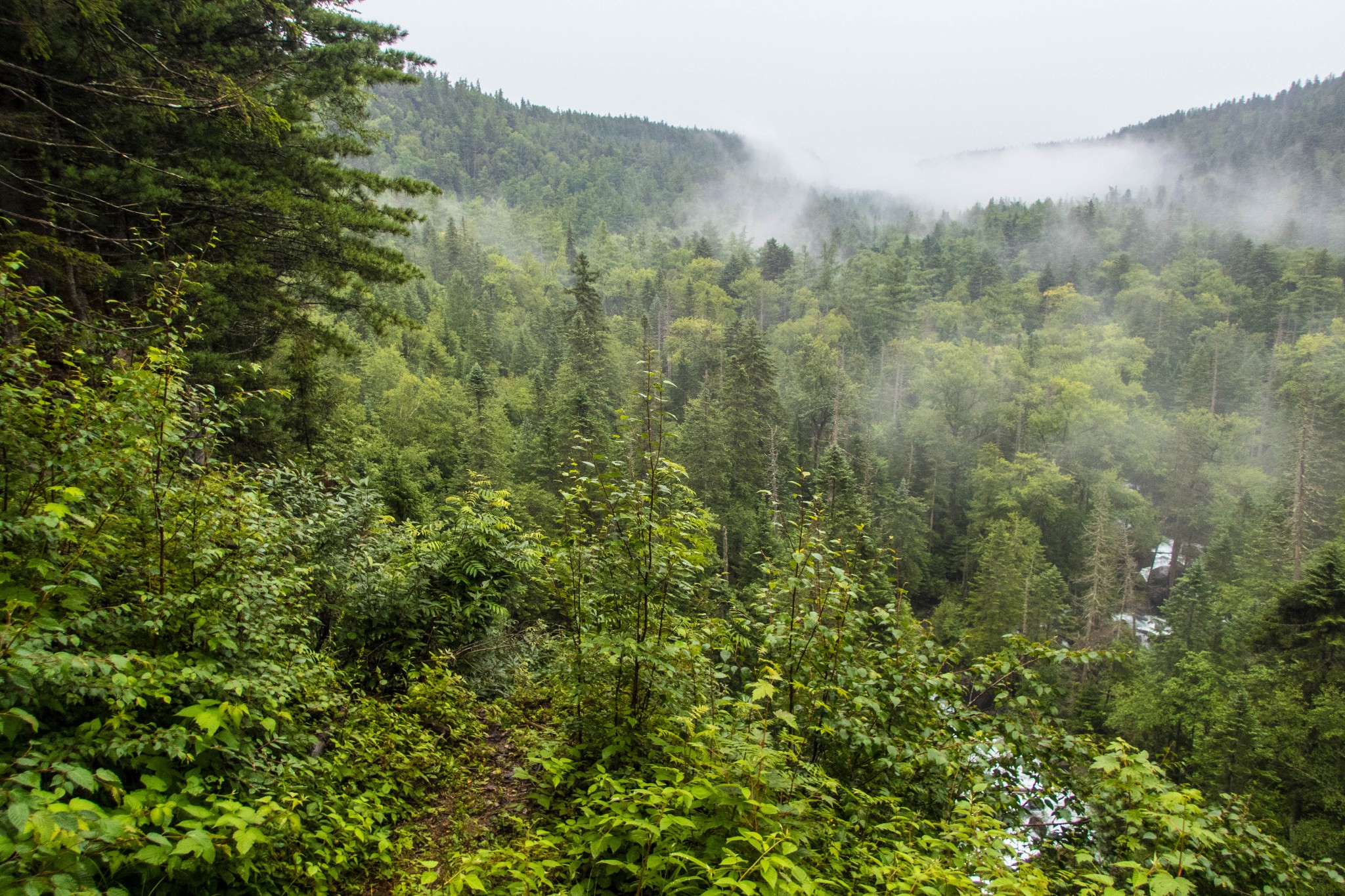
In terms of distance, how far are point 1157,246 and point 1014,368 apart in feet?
219

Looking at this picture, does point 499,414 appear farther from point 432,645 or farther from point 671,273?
point 671,273

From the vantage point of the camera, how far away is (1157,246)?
9812 centimetres

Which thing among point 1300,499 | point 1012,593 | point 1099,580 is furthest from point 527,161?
point 1300,499

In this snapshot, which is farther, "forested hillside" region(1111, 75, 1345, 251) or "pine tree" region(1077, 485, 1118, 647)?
"forested hillside" region(1111, 75, 1345, 251)

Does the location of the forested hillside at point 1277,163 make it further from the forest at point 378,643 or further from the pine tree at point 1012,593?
the forest at point 378,643

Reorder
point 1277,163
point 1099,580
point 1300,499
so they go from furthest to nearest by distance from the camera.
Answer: point 1277,163 → point 1099,580 → point 1300,499

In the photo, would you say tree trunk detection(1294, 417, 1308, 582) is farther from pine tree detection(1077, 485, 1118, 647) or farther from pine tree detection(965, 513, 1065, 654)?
pine tree detection(965, 513, 1065, 654)

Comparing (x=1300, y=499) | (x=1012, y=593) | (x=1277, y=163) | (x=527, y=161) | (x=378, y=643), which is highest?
(x=527, y=161)

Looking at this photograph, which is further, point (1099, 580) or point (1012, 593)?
point (1012, 593)

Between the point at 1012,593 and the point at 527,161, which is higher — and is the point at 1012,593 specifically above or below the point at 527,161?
below

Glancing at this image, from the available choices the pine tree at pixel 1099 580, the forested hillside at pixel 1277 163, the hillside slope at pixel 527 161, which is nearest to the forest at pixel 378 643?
the pine tree at pixel 1099 580

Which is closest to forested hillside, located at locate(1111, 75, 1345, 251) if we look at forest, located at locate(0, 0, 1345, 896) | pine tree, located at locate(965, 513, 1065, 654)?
pine tree, located at locate(965, 513, 1065, 654)

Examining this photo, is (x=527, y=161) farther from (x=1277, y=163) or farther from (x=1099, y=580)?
(x=1277, y=163)

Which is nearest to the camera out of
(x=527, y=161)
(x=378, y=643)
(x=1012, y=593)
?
(x=378, y=643)
